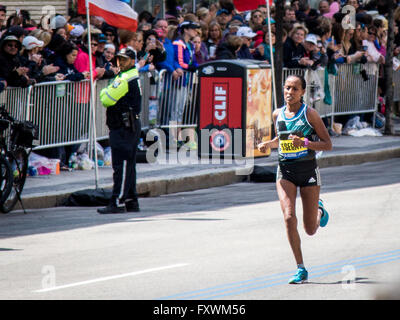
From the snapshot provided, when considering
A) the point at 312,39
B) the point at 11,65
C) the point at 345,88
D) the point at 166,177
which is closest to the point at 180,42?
the point at 312,39

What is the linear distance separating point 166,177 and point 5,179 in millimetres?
3264

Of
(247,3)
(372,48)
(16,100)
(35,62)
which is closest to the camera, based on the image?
(16,100)

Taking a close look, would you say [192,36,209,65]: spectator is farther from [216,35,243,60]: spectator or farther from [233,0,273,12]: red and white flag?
[233,0,273,12]: red and white flag

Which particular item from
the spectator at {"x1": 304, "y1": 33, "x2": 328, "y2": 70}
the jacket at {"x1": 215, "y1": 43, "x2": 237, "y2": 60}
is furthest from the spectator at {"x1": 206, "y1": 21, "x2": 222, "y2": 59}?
the spectator at {"x1": 304, "y1": 33, "x2": 328, "y2": 70}

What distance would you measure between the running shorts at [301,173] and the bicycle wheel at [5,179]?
15.3 feet

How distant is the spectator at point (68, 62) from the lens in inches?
603

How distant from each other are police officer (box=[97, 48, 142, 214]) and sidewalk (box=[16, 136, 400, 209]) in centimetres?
112

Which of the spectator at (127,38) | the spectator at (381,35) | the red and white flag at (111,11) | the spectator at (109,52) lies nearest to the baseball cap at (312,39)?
the spectator at (381,35)

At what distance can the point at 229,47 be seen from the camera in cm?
1862

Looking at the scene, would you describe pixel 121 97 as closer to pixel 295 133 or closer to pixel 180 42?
Result: pixel 295 133

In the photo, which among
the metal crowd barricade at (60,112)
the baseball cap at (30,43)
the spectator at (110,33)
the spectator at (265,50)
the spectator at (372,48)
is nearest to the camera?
the baseball cap at (30,43)

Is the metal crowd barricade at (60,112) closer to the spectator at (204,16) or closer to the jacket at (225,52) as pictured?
the jacket at (225,52)

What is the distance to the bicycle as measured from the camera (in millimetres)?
12641
